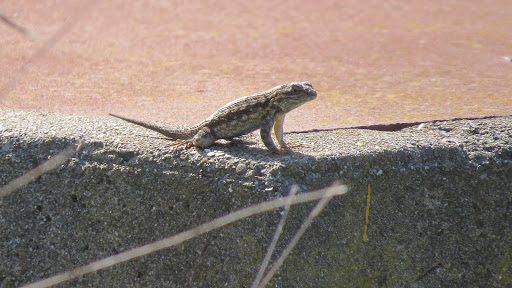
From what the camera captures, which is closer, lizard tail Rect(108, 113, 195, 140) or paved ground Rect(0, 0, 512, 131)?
lizard tail Rect(108, 113, 195, 140)

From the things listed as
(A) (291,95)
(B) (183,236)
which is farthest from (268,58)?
(B) (183,236)

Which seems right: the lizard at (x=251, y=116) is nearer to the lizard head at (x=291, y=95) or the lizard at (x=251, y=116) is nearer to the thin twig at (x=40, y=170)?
the lizard head at (x=291, y=95)

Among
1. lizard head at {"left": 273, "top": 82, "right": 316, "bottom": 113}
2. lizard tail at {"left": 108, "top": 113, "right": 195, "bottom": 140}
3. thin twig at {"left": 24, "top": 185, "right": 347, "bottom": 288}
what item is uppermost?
lizard head at {"left": 273, "top": 82, "right": 316, "bottom": 113}

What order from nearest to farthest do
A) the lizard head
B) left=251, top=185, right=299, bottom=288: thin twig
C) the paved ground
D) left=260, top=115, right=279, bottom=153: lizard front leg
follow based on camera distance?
left=251, top=185, right=299, bottom=288: thin twig < left=260, top=115, right=279, bottom=153: lizard front leg < the lizard head < the paved ground

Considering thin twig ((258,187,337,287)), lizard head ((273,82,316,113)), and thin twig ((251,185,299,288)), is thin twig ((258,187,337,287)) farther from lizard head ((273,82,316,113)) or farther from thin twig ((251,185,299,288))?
lizard head ((273,82,316,113))

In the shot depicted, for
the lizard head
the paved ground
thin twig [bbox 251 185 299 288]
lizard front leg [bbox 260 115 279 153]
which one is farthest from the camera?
the paved ground

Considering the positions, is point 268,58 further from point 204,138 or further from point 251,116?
point 204,138

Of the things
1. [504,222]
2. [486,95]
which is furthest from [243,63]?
[504,222]

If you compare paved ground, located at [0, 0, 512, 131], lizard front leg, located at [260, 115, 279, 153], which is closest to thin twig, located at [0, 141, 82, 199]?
paved ground, located at [0, 0, 512, 131]
